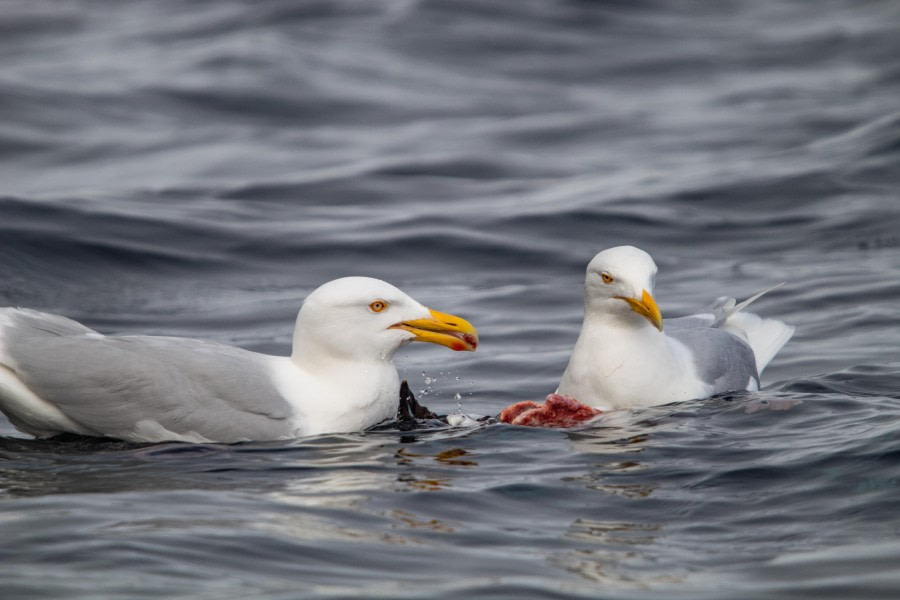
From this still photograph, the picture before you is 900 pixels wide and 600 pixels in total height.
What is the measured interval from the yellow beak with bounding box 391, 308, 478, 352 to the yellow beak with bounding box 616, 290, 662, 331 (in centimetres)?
Result: 84

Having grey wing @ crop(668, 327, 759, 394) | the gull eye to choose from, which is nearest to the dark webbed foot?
the gull eye

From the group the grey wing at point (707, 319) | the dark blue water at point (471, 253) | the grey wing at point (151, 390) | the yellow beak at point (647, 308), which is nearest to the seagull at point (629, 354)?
the yellow beak at point (647, 308)

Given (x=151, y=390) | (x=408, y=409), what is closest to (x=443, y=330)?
(x=408, y=409)

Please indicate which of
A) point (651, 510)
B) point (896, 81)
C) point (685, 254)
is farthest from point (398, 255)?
point (896, 81)

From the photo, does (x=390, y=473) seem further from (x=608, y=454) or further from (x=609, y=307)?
(x=609, y=307)

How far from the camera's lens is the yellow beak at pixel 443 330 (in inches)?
264

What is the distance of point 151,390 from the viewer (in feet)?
20.8

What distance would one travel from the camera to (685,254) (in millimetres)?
12359

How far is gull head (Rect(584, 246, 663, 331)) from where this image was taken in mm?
6805

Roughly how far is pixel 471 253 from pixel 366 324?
5.94m

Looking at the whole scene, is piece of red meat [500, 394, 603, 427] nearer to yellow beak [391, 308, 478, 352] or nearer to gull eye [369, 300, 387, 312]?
yellow beak [391, 308, 478, 352]

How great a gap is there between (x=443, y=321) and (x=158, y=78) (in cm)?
1370

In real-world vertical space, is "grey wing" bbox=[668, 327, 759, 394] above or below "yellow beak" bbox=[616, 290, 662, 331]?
below

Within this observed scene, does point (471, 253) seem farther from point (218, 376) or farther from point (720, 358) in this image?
point (218, 376)
